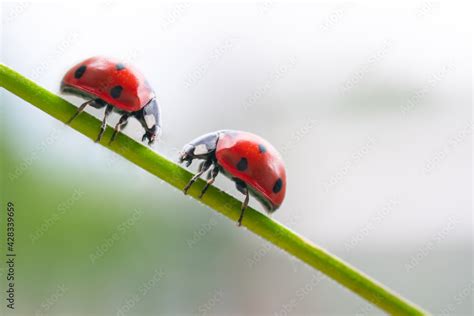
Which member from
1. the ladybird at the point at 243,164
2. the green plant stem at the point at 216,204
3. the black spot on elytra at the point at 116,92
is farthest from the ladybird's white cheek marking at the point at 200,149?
the green plant stem at the point at 216,204

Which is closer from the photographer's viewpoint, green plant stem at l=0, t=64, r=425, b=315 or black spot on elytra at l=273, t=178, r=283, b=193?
green plant stem at l=0, t=64, r=425, b=315

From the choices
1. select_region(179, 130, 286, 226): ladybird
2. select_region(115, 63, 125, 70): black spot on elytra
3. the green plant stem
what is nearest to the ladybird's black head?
select_region(179, 130, 286, 226): ladybird

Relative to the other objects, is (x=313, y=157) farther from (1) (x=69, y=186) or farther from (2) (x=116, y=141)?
(2) (x=116, y=141)

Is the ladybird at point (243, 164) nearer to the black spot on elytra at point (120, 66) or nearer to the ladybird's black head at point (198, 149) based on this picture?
the ladybird's black head at point (198, 149)

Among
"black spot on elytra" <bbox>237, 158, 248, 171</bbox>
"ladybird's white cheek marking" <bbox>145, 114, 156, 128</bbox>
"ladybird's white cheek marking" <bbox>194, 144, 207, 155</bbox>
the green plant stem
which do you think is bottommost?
A: "ladybird's white cheek marking" <bbox>145, 114, 156, 128</bbox>

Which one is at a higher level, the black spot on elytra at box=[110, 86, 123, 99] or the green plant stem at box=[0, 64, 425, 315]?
the green plant stem at box=[0, 64, 425, 315]

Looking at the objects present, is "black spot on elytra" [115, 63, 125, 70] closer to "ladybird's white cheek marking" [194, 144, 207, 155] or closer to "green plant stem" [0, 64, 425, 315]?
"ladybird's white cheek marking" [194, 144, 207, 155]
